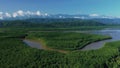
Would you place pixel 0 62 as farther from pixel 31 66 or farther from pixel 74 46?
pixel 74 46

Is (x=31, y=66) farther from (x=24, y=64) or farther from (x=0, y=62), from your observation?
(x=0, y=62)

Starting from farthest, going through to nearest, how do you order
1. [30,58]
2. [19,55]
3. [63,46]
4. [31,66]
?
[63,46] < [19,55] < [30,58] < [31,66]

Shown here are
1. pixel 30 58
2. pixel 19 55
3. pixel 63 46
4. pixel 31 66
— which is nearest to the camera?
pixel 31 66

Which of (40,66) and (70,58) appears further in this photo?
(70,58)

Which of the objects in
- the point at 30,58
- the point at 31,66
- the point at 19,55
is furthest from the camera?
the point at 19,55

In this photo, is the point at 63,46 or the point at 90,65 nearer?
the point at 90,65

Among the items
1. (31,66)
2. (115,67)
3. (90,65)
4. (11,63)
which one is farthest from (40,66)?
(115,67)

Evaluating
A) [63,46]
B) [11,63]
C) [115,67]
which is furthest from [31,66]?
[63,46]
